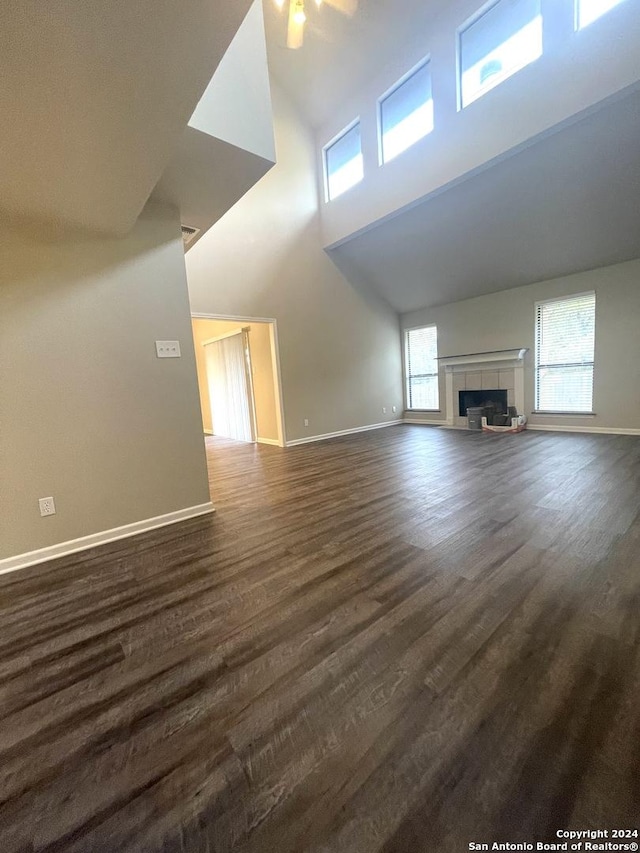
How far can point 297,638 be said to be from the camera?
4.80ft

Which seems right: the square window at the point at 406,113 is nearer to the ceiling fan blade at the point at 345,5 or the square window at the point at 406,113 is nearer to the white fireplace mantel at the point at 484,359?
the ceiling fan blade at the point at 345,5

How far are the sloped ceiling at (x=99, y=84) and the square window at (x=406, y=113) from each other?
472cm

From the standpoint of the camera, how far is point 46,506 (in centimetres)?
237

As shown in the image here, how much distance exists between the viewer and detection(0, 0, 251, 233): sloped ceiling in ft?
3.51

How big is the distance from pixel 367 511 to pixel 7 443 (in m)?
2.60

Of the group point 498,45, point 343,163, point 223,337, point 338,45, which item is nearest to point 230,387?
point 223,337

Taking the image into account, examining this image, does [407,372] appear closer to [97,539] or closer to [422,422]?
[422,422]

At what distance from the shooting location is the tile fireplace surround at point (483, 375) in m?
6.08

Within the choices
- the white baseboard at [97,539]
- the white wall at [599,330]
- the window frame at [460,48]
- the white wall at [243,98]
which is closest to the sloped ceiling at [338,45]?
the window frame at [460,48]

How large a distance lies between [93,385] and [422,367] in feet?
22.0

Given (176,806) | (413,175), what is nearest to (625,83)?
(413,175)

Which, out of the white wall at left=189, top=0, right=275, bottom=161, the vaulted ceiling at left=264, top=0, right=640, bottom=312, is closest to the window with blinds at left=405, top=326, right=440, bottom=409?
the vaulted ceiling at left=264, top=0, right=640, bottom=312

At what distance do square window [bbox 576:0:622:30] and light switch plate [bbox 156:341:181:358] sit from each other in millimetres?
5121

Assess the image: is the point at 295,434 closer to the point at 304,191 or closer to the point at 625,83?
the point at 304,191
